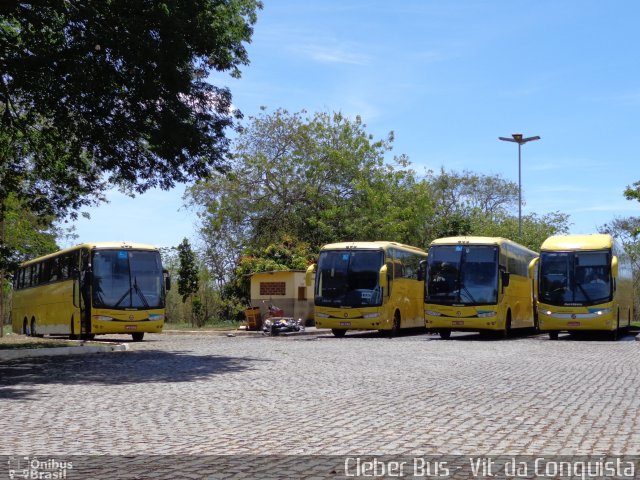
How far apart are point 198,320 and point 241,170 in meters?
8.89

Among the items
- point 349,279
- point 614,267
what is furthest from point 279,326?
point 614,267

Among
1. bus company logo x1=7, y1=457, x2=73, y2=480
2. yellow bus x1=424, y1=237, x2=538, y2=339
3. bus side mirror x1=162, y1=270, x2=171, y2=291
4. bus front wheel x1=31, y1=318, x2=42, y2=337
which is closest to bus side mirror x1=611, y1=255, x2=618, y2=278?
yellow bus x1=424, y1=237, x2=538, y2=339

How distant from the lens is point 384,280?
32.0 metres

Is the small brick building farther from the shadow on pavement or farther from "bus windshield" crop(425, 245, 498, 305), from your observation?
the shadow on pavement

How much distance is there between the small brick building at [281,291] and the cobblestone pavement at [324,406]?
76.0 ft

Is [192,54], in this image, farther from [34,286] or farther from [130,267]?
[34,286]

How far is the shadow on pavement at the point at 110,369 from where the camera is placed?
14.7 m

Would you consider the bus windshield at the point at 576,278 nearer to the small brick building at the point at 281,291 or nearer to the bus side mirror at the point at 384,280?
the bus side mirror at the point at 384,280

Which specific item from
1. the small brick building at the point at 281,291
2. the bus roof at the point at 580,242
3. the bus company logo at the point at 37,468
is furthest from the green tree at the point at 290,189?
the bus company logo at the point at 37,468

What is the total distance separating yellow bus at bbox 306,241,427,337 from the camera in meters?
32.1

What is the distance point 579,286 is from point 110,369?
1722 centimetres

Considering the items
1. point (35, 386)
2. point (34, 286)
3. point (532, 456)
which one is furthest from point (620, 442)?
point (34, 286)

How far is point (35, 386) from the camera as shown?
1418 cm

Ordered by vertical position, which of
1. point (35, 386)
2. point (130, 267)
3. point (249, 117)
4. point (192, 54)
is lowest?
point (35, 386)
